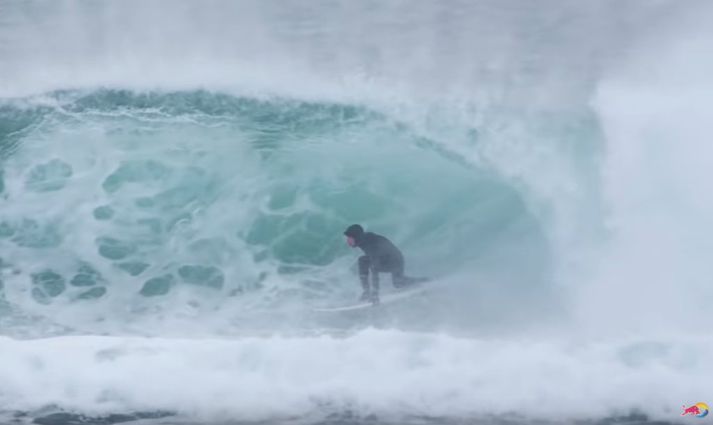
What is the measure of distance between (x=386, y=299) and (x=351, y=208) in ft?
4.24

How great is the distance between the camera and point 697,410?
6.21 meters

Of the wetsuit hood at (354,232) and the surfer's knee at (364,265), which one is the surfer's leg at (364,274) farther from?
the wetsuit hood at (354,232)

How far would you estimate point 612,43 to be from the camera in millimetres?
8867

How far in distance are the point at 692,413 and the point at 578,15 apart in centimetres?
441

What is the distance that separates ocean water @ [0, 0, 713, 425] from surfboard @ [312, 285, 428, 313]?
0.09 meters

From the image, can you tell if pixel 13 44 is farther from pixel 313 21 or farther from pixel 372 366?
pixel 372 366

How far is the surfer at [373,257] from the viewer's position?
24.5 ft

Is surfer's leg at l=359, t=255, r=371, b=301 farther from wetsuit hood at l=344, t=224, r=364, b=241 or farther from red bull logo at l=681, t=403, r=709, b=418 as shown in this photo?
red bull logo at l=681, t=403, r=709, b=418

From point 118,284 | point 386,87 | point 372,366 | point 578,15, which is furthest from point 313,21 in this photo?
point 372,366

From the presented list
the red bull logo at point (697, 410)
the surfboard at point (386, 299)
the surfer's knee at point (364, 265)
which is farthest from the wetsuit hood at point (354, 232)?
the red bull logo at point (697, 410)

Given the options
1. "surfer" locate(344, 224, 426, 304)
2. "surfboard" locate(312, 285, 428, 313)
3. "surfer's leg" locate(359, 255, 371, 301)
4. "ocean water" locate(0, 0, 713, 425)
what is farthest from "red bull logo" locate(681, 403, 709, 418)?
"surfer's leg" locate(359, 255, 371, 301)

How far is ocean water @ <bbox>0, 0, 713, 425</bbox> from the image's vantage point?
6.46 metres

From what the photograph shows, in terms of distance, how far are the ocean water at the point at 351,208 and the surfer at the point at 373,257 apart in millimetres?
244

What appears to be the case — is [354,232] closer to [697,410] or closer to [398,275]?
[398,275]
